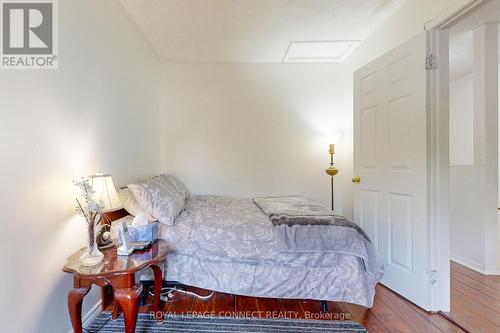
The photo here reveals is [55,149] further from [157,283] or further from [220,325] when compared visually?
[220,325]

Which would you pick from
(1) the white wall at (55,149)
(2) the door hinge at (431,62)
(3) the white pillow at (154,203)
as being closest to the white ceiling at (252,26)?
(1) the white wall at (55,149)

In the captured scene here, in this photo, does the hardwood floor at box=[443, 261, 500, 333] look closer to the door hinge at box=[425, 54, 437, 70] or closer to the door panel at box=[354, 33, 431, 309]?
the door panel at box=[354, 33, 431, 309]

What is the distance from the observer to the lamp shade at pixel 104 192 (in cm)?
133

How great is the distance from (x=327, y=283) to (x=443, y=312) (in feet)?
2.89

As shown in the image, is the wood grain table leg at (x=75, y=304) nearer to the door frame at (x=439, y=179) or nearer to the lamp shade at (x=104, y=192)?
the lamp shade at (x=104, y=192)

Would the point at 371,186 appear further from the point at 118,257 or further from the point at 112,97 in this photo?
the point at 112,97

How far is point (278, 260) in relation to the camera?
1682 mm

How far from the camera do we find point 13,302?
1.08 meters

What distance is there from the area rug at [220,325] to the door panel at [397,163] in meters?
0.68

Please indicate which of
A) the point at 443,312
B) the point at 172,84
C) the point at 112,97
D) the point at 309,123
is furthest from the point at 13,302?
the point at 309,123

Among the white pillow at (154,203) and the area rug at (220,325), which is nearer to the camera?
the area rug at (220,325)

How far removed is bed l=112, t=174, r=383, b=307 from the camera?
5.43ft

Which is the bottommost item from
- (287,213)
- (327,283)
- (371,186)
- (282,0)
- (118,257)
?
(327,283)

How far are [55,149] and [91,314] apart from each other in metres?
1.14
